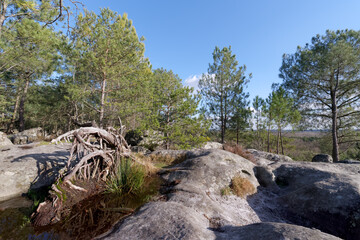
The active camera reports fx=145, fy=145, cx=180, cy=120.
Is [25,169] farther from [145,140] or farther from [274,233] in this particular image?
[145,140]

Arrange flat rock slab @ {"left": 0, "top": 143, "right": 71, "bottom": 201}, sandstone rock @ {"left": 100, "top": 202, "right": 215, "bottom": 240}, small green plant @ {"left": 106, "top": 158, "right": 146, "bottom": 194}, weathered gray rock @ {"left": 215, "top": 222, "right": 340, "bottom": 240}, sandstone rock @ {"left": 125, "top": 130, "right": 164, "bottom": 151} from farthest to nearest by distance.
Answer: sandstone rock @ {"left": 125, "top": 130, "right": 164, "bottom": 151} < flat rock slab @ {"left": 0, "top": 143, "right": 71, "bottom": 201} < small green plant @ {"left": 106, "top": 158, "right": 146, "bottom": 194} < sandstone rock @ {"left": 100, "top": 202, "right": 215, "bottom": 240} < weathered gray rock @ {"left": 215, "top": 222, "right": 340, "bottom": 240}

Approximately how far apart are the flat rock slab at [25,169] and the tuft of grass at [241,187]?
6.70 metres

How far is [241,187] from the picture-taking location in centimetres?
531

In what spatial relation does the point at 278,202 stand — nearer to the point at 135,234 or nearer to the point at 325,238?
the point at 325,238

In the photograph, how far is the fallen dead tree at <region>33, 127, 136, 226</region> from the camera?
131 inches

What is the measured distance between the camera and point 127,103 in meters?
11.8

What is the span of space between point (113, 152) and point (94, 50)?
9.12 m

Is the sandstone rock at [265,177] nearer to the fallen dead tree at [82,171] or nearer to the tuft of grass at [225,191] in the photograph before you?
the tuft of grass at [225,191]

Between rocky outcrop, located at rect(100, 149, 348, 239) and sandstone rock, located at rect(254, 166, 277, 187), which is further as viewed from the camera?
sandstone rock, located at rect(254, 166, 277, 187)

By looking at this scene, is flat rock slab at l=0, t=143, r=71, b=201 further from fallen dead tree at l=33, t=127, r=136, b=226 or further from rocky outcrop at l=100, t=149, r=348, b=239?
rocky outcrop at l=100, t=149, r=348, b=239

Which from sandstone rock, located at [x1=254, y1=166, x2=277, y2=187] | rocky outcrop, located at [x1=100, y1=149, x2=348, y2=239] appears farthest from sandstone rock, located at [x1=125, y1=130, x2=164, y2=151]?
sandstone rock, located at [x1=254, y1=166, x2=277, y2=187]

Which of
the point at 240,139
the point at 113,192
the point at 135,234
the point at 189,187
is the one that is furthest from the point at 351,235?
the point at 240,139

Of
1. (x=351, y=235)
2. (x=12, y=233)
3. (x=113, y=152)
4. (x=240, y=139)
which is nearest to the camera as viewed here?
(x=12, y=233)

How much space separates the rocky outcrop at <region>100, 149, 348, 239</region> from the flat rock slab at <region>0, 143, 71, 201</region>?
4.43m
